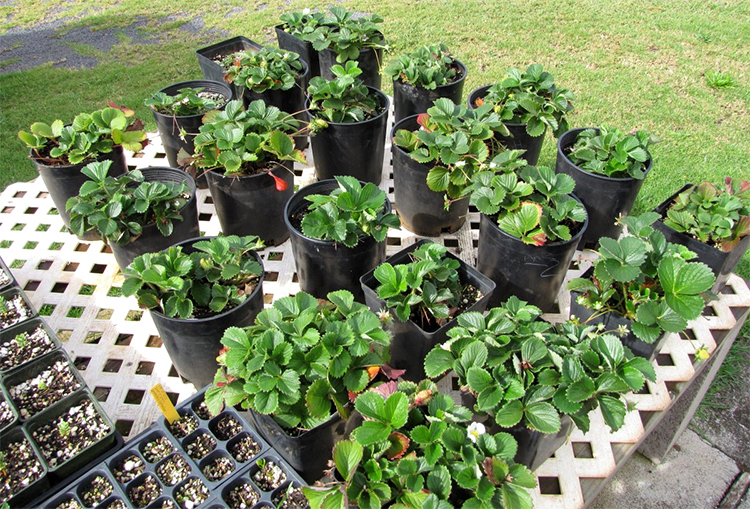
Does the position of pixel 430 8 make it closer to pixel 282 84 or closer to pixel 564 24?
pixel 564 24

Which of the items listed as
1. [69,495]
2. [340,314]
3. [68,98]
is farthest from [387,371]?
[68,98]

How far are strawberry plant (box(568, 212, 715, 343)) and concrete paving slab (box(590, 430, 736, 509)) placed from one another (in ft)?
2.38

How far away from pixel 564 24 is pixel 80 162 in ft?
15.5

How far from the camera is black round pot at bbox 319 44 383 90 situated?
11.0 feet

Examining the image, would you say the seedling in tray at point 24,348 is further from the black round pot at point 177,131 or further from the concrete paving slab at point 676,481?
the concrete paving slab at point 676,481

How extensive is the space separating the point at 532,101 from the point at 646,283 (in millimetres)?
1084

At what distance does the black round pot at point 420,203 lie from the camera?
2395mm

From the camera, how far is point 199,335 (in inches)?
68.6

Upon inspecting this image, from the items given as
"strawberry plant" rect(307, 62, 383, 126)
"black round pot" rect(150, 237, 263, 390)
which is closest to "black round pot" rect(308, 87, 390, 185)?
"strawberry plant" rect(307, 62, 383, 126)

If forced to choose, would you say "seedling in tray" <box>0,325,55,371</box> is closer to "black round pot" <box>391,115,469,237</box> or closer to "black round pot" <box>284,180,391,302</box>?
"black round pot" <box>284,180,391,302</box>

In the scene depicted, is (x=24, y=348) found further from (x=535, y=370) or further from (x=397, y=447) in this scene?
(x=535, y=370)

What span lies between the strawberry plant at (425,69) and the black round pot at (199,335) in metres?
1.64

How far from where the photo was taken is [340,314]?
166 cm

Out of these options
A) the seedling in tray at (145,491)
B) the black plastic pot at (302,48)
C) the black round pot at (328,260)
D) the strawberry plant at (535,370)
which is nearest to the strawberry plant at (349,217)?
the black round pot at (328,260)
